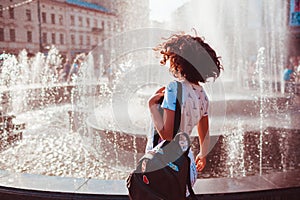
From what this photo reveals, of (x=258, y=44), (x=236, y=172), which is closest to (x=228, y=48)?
(x=258, y=44)

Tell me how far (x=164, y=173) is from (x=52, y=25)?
44.3 m

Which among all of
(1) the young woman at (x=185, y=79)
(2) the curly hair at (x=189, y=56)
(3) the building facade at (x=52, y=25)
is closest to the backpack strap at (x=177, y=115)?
(1) the young woman at (x=185, y=79)

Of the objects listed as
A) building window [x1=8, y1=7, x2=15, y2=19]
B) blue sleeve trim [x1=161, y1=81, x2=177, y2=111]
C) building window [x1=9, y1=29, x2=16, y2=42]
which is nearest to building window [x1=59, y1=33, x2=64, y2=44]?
building window [x1=8, y1=7, x2=15, y2=19]

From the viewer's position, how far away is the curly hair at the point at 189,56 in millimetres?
1849

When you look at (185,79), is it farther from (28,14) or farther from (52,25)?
(52,25)

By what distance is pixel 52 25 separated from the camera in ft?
140

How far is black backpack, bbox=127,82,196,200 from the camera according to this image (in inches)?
67.0

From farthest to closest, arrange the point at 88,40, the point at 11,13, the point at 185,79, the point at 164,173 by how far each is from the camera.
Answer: the point at 88,40
the point at 11,13
the point at 185,79
the point at 164,173

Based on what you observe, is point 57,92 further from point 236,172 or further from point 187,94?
point 187,94

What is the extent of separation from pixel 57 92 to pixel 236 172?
37.8 ft

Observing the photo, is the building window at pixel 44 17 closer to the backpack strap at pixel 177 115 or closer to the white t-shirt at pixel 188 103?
the white t-shirt at pixel 188 103

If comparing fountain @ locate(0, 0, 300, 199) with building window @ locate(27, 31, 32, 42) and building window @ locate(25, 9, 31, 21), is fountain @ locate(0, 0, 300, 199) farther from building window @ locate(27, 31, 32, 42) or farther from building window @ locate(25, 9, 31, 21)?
building window @ locate(25, 9, 31, 21)

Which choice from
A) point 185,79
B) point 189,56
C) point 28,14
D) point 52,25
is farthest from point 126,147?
point 52,25

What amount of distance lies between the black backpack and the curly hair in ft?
1.27
